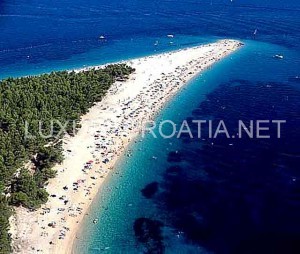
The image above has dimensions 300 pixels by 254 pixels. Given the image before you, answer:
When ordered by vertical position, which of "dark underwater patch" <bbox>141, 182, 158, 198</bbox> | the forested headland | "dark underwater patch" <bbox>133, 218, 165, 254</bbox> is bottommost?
"dark underwater patch" <bbox>133, 218, 165, 254</bbox>

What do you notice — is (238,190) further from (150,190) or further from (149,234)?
(149,234)

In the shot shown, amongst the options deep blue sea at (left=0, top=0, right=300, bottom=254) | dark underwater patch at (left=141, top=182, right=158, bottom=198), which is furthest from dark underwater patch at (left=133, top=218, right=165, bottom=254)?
dark underwater patch at (left=141, top=182, right=158, bottom=198)

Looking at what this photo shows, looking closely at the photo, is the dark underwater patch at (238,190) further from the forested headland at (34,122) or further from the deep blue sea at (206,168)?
the forested headland at (34,122)

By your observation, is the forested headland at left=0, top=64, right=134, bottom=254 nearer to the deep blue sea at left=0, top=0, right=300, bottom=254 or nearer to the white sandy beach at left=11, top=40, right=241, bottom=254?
the white sandy beach at left=11, top=40, right=241, bottom=254

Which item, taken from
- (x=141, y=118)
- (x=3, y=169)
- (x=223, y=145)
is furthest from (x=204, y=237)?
(x=141, y=118)

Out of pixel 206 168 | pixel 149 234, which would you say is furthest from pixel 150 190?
pixel 206 168
